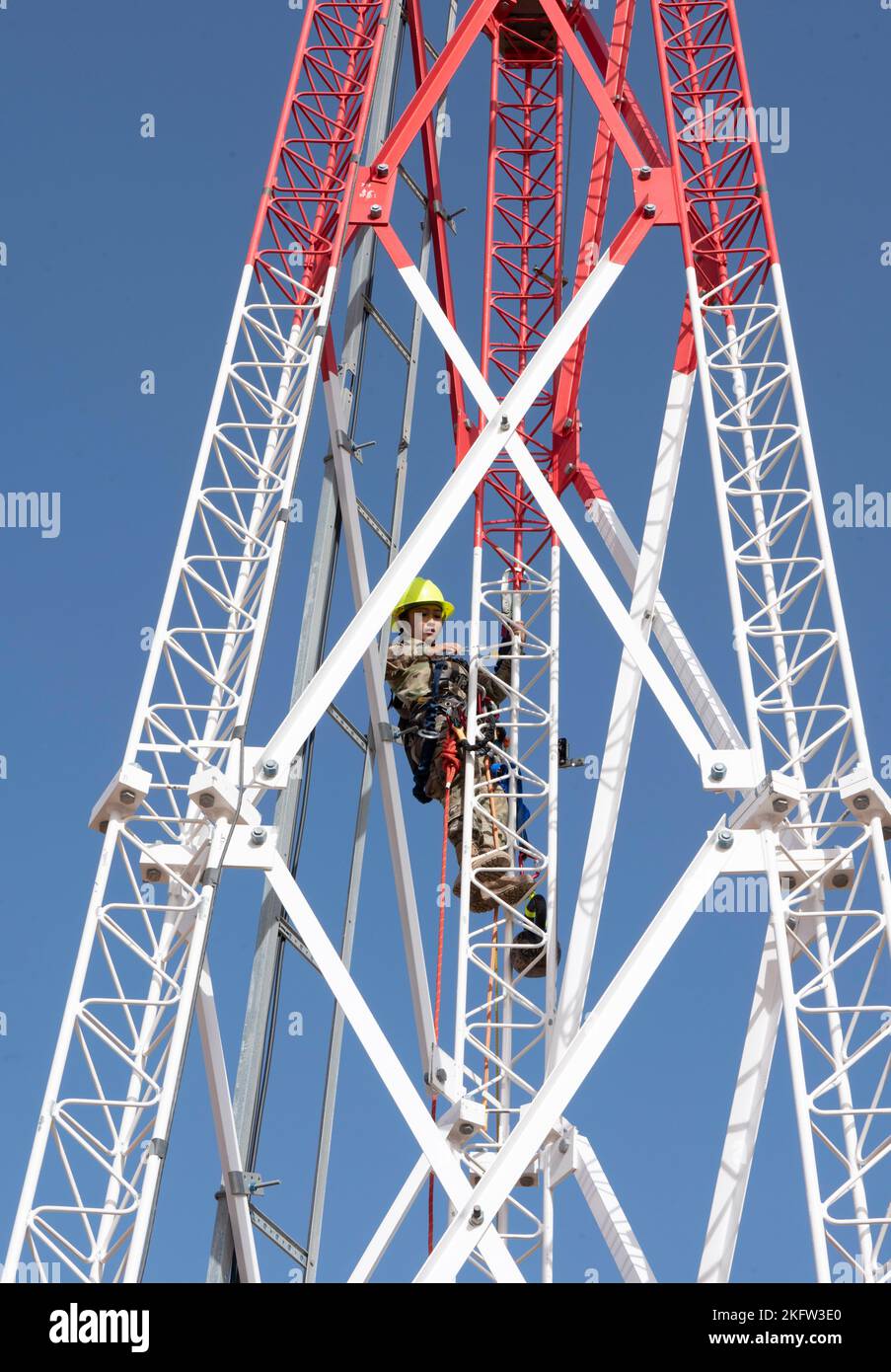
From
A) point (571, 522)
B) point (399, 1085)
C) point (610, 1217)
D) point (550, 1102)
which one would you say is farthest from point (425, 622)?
point (550, 1102)

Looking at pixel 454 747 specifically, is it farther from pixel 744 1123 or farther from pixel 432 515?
pixel 744 1123

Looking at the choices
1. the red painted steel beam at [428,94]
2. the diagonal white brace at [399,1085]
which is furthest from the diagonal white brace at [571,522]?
the diagonal white brace at [399,1085]

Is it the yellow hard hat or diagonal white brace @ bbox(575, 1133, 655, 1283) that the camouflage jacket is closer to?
the yellow hard hat

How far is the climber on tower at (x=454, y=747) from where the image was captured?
1006 inches

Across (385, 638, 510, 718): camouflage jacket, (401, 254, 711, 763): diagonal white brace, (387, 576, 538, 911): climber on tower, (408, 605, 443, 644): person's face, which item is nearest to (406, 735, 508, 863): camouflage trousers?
(387, 576, 538, 911): climber on tower

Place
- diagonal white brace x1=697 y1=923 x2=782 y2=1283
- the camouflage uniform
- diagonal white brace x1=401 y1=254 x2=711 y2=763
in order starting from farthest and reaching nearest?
1. the camouflage uniform
2. diagonal white brace x1=401 y1=254 x2=711 y2=763
3. diagonal white brace x1=697 y1=923 x2=782 y2=1283

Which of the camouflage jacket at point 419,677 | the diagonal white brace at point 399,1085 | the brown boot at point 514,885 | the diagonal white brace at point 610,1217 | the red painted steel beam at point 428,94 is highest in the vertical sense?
the red painted steel beam at point 428,94

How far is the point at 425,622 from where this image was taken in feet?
89.9

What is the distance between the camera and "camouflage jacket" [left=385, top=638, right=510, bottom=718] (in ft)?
85.1

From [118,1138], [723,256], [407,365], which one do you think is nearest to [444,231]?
[407,365]

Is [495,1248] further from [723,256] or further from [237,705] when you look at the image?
[723,256]

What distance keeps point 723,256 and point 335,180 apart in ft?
14.5

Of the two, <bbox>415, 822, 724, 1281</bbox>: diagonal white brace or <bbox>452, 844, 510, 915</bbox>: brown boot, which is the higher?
<bbox>452, 844, 510, 915</bbox>: brown boot

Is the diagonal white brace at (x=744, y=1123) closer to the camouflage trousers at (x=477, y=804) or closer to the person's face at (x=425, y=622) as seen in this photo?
the camouflage trousers at (x=477, y=804)
